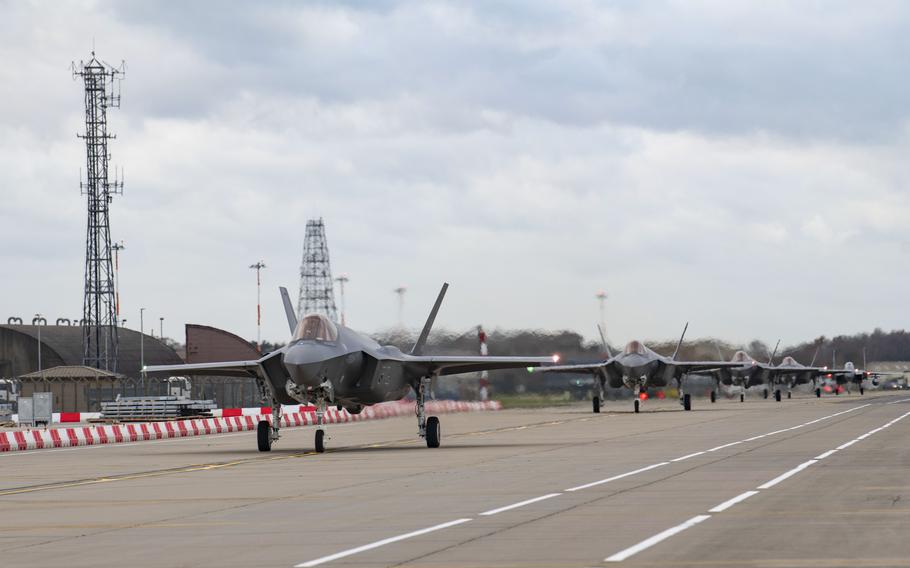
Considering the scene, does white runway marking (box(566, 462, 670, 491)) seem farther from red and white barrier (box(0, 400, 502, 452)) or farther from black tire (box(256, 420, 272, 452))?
red and white barrier (box(0, 400, 502, 452))

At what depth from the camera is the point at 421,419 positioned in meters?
31.2

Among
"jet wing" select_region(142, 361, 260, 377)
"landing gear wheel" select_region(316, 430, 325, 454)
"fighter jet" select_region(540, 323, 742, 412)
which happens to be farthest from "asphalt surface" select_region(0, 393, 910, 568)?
"fighter jet" select_region(540, 323, 742, 412)

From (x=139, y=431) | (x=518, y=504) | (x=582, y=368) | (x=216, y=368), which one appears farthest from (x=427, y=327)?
(x=582, y=368)

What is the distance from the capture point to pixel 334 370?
2809cm

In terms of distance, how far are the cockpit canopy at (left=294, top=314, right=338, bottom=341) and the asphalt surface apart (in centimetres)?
262

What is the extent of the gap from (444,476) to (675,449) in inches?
323

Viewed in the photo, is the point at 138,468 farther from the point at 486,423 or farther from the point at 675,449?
the point at 486,423

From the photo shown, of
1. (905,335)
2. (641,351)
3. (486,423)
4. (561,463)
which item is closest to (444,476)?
(561,463)

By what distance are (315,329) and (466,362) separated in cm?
468

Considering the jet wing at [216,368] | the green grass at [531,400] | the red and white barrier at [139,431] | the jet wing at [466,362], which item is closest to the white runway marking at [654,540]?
the jet wing at [466,362]

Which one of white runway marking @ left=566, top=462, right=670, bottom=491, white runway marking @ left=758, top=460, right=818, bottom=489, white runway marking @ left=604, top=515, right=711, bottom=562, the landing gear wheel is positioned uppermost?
the landing gear wheel

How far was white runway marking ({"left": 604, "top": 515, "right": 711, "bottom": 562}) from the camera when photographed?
395 inches

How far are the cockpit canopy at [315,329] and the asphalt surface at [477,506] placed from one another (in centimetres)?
262

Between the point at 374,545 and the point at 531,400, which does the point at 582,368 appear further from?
the point at 374,545
